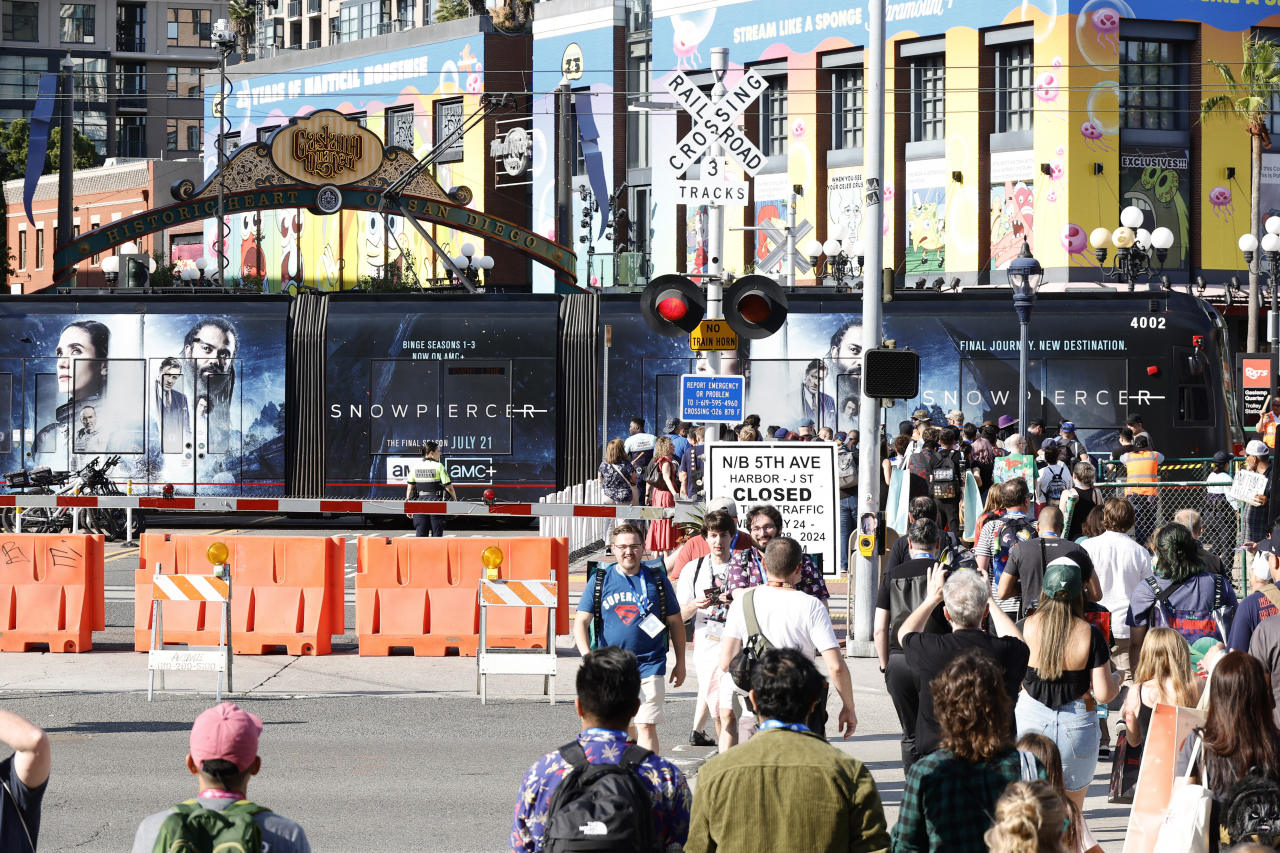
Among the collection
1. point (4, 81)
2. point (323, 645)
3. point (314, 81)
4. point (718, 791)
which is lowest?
point (323, 645)

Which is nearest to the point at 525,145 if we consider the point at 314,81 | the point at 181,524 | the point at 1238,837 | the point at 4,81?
the point at 314,81

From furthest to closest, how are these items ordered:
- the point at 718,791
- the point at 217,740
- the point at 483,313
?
the point at 483,313 < the point at 718,791 < the point at 217,740

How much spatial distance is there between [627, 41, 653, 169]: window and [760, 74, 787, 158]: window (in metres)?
6.24

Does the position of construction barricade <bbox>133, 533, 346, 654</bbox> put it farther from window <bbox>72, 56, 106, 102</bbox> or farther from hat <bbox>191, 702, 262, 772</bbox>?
window <bbox>72, 56, 106, 102</bbox>

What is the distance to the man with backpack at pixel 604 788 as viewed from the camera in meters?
4.79

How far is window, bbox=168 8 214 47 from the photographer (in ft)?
376

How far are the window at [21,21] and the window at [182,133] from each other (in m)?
10.6

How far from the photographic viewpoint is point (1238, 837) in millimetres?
5488

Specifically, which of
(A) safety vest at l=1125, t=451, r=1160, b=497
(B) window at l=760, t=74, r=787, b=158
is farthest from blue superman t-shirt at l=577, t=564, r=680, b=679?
(B) window at l=760, t=74, r=787, b=158

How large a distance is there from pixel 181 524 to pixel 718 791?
2372cm

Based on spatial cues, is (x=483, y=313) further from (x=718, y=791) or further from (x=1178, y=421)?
(x=718, y=791)

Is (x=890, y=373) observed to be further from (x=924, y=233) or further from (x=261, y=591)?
(x=924, y=233)

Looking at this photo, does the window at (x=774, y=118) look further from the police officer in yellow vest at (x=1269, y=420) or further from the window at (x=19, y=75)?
the window at (x=19, y=75)

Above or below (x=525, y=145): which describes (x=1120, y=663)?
below
